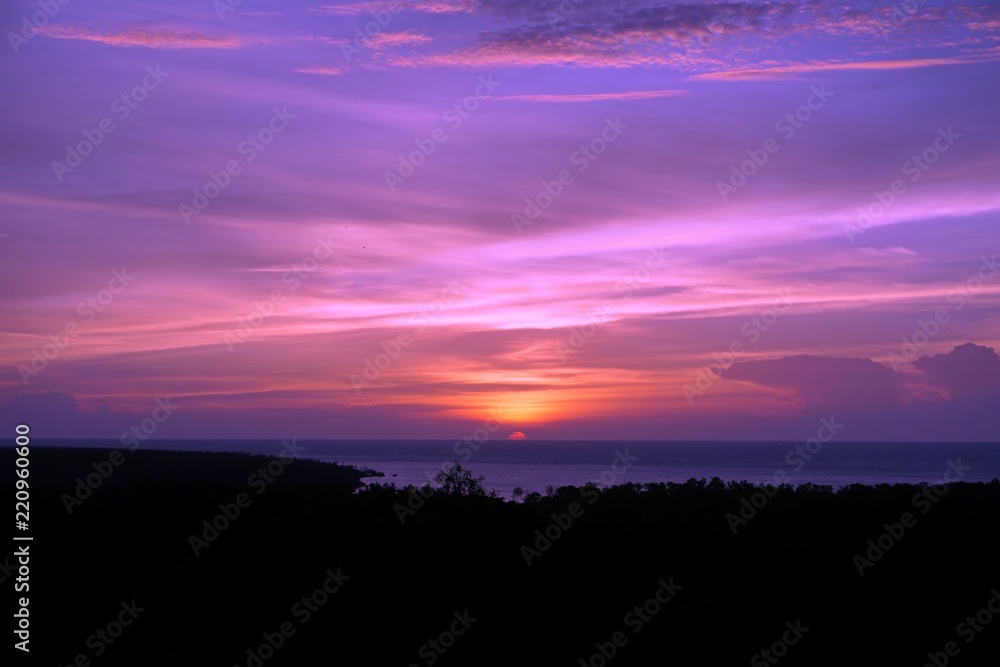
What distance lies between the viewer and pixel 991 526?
22.4 meters

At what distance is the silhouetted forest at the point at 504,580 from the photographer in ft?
51.5

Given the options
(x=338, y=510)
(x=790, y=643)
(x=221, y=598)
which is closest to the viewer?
(x=790, y=643)

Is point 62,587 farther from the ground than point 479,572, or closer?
farther from the ground

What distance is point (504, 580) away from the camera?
19.9m

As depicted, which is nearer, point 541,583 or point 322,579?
point 322,579

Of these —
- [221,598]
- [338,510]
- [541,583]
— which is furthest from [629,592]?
[338,510]

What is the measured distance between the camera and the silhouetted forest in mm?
15711

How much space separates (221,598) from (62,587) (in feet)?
10.5

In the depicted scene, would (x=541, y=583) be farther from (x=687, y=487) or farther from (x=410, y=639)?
(x=687, y=487)

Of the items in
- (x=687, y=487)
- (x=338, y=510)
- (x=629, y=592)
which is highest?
(x=629, y=592)

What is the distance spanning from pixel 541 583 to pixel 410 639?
4674 millimetres

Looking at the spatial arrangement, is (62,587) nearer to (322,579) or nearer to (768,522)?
(322,579)

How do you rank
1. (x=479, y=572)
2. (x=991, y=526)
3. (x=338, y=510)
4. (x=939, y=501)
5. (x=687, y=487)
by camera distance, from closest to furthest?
(x=479, y=572), (x=991, y=526), (x=338, y=510), (x=939, y=501), (x=687, y=487)

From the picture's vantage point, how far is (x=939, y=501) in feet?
88.1
